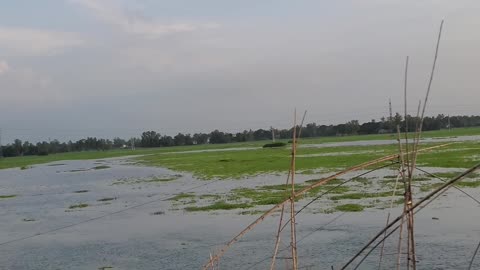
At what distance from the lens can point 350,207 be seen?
52.1 ft

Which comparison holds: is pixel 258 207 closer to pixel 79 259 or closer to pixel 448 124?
pixel 79 259

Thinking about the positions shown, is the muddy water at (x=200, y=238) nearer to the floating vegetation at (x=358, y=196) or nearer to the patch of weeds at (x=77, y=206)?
the patch of weeds at (x=77, y=206)

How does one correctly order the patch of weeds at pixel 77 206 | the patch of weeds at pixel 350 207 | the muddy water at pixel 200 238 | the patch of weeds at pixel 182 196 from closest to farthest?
the muddy water at pixel 200 238
the patch of weeds at pixel 350 207
the patch of weeds at pixel 77 206
the patch of weeds at pixel 182 196

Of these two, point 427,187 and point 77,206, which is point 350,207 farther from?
point 77,206

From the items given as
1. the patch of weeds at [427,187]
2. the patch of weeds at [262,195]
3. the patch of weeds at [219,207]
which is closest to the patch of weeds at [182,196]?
the patch of weeds at [262,195]

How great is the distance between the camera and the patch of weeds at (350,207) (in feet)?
50.7

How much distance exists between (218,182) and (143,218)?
11105mm

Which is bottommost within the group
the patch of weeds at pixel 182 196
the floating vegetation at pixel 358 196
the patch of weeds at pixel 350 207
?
the patch of weeds at pixel 182 196

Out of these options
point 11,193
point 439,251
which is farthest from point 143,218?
point 11,193

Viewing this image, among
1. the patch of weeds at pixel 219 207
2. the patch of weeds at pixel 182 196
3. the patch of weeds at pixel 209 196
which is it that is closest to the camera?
the patch of weeds at pixel 219 207

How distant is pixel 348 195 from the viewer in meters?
18.9

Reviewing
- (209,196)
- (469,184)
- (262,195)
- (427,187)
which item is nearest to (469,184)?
(469,184)

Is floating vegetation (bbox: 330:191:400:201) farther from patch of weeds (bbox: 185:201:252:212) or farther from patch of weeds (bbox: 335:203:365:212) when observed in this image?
patch of weeds (bbox: 185:201:252:212)

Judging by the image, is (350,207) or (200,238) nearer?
(200,238)
